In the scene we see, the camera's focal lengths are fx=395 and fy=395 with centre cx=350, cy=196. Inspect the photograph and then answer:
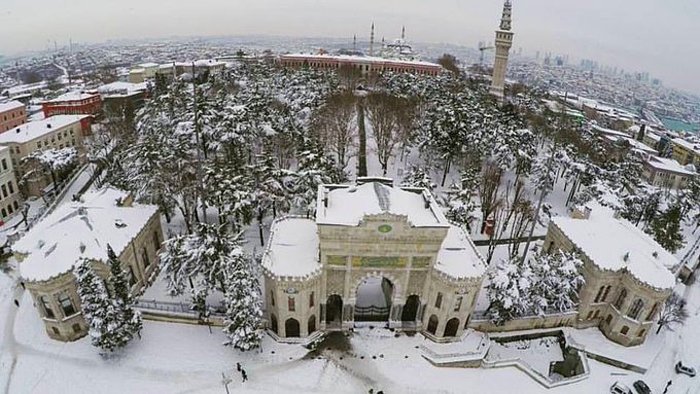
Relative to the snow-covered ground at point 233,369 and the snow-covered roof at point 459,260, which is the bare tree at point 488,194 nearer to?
the snow-covered roof at point 459,260

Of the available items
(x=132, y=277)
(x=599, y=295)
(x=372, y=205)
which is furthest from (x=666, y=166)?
(x=132, y=277)

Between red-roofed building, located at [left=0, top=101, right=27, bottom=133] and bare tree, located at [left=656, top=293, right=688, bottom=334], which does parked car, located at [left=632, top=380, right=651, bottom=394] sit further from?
red-roofed building, located at [left=0, top=101, right=27, bottom=133]

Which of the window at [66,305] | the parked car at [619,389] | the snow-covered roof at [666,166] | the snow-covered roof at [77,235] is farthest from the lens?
the snow-covered roof at [666,166]

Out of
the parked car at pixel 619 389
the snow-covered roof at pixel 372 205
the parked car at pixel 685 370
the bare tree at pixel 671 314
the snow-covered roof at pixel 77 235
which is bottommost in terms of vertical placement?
the parked car at pixel 685 370

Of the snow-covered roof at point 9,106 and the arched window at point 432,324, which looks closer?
the arched window at point 432,324

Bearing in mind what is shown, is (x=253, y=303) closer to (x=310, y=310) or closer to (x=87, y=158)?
(x=310, y=310)

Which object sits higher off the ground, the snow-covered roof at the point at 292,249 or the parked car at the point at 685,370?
the snow-covered roof at the point at 292,249

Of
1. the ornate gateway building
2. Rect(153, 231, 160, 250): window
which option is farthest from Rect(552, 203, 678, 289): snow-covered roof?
Rect(153, 231, 160, 250): window

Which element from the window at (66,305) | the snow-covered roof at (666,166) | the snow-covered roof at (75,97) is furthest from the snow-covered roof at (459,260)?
the snow-covered roof at (75,97)
